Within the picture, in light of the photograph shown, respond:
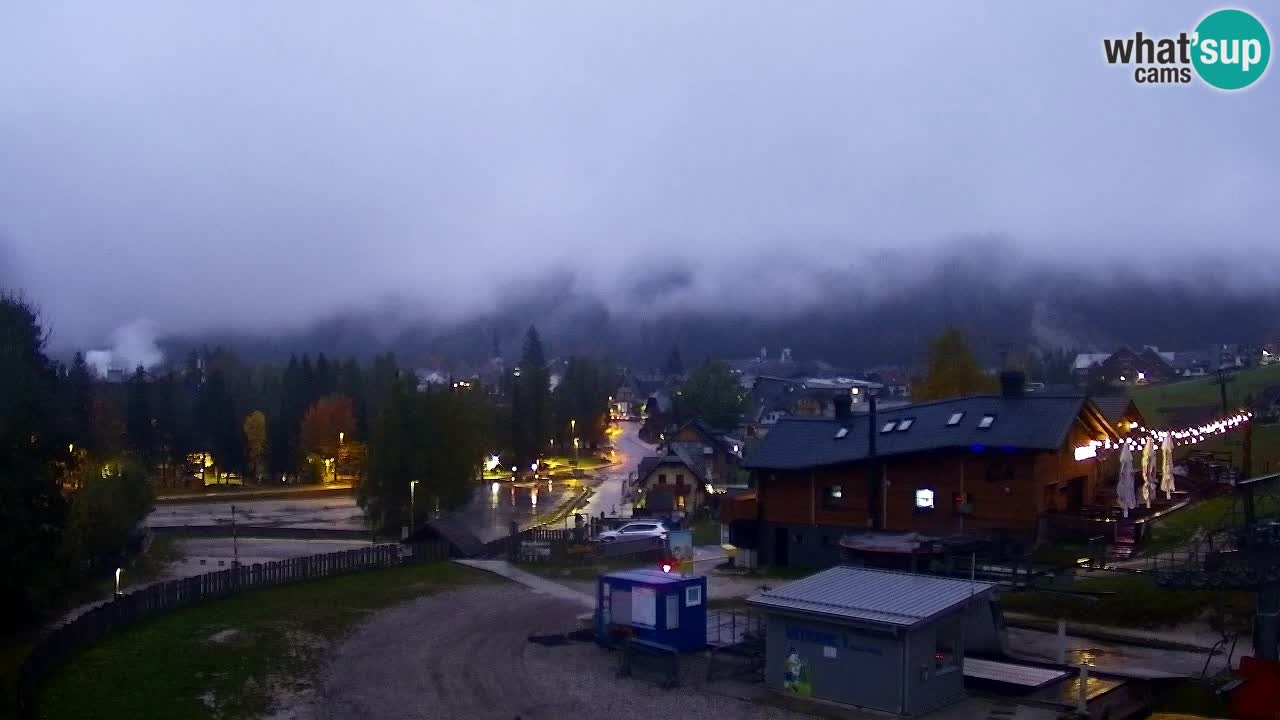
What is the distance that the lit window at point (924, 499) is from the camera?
3838cm

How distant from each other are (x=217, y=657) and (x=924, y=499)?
24.6 metres

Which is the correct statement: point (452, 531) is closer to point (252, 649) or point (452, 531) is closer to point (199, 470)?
point (252, 649)

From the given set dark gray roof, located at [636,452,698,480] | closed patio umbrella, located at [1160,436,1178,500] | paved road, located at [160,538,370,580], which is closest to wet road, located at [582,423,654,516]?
dark gray roof, located at [636,452,698,480]

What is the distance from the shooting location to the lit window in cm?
3838

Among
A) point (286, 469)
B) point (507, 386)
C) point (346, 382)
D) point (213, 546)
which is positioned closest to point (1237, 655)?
point (213, 546)

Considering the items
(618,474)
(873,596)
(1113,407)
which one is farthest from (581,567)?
(618,474)

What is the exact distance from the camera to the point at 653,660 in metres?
25.0

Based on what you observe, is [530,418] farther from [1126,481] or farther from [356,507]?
[1126,481]

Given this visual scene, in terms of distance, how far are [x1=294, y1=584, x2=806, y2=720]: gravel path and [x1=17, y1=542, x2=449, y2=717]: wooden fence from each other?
239 inches

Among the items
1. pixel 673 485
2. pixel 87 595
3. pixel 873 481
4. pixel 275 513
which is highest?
pixel 873 481

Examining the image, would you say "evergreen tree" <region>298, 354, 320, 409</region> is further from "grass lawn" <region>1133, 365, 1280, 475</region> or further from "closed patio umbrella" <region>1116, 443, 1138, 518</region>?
"closed patio umbrella" <region>1116, 443, 1138, 518</region>

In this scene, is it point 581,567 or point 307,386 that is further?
point 307,386

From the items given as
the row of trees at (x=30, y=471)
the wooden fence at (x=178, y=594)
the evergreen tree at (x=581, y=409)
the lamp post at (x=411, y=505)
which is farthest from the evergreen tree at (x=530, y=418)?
the row of trees at (x=30, y=471)

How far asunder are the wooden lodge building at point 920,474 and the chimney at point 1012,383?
0.17 ft
